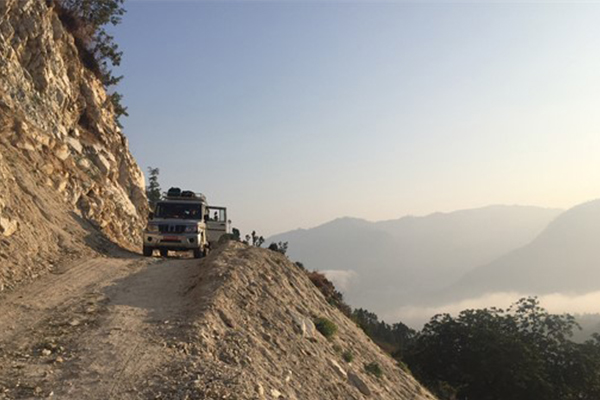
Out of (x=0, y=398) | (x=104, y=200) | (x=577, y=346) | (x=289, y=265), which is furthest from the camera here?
(x=577, y=346)

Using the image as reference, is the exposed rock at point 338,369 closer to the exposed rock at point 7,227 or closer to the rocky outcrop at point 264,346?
the rocky outcrop at point 264,346

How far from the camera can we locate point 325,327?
1397 cm

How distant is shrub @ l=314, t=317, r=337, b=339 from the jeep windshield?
417 inches

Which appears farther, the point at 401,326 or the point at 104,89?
the point at 401,326

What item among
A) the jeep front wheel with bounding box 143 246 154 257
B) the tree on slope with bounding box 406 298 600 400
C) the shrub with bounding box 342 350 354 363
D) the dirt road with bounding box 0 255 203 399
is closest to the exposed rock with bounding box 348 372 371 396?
the shrub with bounding box 342 350 354 363

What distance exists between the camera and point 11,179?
60.0ft

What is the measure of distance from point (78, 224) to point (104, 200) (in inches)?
258

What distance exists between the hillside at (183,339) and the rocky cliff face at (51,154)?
2.34m

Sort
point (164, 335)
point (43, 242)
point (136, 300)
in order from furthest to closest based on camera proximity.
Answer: point (43, 242) < point (136, 300) < point (164, 335)

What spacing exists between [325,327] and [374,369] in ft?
6.14

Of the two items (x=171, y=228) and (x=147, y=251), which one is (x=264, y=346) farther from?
(x=147, y=251)

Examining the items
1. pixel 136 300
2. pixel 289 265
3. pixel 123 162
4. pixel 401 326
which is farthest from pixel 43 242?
pixel 401 326

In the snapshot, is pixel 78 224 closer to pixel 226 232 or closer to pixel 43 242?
pixel 43 242

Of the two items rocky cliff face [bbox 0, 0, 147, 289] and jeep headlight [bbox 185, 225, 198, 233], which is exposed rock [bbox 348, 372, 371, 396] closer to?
rocky cliff face [bbox 0, 0, 147, 289]
